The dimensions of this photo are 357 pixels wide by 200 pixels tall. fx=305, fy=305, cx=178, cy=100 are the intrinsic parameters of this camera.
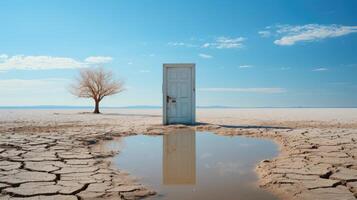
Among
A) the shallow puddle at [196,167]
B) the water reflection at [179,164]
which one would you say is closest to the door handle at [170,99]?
the shallow puddle at [196,167]

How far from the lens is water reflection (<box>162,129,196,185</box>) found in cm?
357

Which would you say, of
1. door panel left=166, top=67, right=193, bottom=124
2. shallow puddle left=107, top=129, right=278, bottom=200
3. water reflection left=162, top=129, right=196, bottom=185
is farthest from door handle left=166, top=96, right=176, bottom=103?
water reflection left=162, top=129, right=196, bottom=185

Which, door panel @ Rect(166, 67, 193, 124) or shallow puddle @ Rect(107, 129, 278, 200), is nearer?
shallow puddle @ Rect(107, 129, 278, 200)

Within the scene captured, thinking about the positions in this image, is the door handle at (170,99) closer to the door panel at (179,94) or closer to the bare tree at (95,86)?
the door panel at (179,94)

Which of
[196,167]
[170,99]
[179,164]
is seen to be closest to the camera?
[196,167]

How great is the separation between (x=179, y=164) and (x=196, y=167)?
12.6 inches

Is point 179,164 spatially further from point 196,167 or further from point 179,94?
point 179,94

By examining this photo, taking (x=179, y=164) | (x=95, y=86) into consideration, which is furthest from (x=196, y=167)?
(x=95, y=86)

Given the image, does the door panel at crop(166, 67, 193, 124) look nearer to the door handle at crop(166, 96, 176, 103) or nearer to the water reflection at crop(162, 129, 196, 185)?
the door handle at crop(166, 96, 176, 103)

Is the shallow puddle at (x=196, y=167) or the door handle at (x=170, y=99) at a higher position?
the door handle at (x=170, y=99)

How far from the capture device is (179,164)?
14.5 ft

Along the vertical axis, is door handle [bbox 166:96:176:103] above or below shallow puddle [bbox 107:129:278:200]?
above

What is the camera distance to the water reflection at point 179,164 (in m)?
3.57

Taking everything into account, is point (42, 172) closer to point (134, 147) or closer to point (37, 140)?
point (134, 147)
